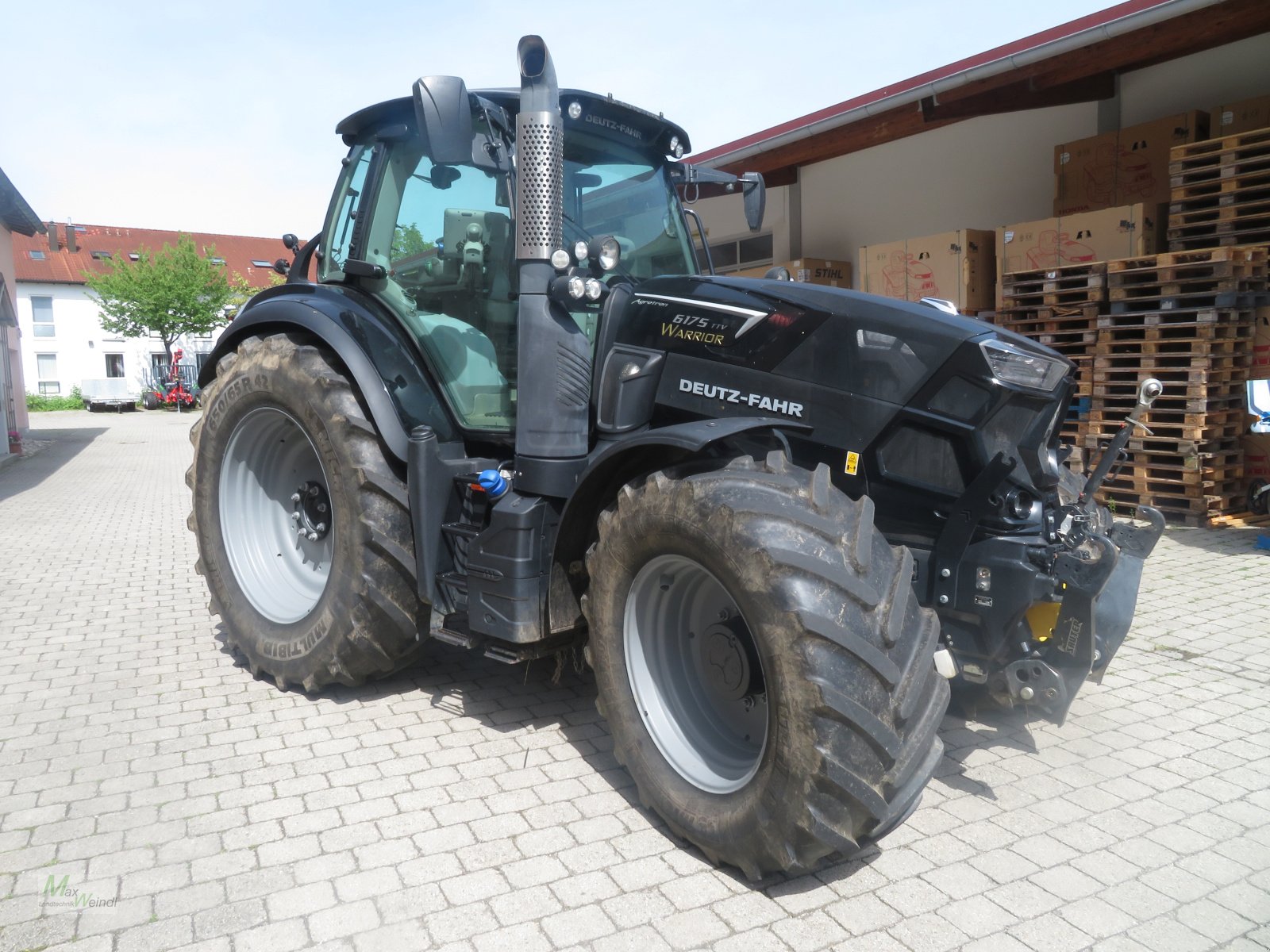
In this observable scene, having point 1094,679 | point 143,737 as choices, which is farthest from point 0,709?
point 1094,679

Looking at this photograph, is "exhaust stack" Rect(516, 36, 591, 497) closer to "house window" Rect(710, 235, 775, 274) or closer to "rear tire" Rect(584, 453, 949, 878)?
"rear tire" Rect(584, 453, 949, 878)

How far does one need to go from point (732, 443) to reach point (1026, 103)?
8545 millimetres

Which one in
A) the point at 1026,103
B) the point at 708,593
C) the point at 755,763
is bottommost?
the point at 755,763

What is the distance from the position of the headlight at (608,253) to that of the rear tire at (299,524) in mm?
1243

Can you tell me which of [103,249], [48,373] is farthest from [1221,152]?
[103,249]

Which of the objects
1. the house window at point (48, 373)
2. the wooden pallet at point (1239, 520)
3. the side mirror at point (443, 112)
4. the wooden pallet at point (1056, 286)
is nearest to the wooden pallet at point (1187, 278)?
the wooden pallet at point (1056, 286)

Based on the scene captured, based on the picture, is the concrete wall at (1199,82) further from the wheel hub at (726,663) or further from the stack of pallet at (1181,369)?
the wheel hub at (726,663)

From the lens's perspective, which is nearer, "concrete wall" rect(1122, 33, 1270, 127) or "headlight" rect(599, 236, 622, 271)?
"headlight" rect(599, 236, 622, 271)

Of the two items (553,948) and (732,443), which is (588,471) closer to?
(732,443)

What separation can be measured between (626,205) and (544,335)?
35.1 inches

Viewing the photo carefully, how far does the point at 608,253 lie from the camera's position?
3373mm

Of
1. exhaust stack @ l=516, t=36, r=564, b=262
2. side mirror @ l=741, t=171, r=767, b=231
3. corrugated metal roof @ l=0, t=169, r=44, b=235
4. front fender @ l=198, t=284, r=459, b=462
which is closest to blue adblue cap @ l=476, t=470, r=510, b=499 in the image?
front fender @ l=198, t=284, r=459, b=462

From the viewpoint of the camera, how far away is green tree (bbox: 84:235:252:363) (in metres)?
35.4

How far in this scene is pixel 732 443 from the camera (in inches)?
121
